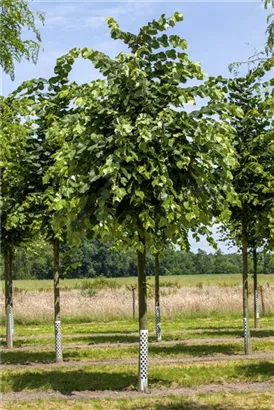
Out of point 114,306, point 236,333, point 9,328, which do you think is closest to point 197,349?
point 236,333

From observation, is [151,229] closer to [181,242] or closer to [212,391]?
[181,242]

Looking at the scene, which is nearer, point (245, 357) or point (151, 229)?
point (151, 229)

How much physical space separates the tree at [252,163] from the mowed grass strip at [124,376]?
268cm

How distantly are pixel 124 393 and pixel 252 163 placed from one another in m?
6.31

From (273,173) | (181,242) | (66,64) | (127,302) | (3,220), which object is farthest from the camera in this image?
(127,302)

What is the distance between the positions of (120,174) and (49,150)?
511 centimetres

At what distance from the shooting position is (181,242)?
1079 centimetres

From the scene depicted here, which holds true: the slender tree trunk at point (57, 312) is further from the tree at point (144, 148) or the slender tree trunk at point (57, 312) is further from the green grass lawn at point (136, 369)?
the tree at point (144, 148)

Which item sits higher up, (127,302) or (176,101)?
(176,101)

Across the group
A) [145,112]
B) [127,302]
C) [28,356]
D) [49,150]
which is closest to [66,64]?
[49,150]

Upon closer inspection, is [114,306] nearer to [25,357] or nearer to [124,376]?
[25,357]

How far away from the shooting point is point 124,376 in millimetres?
11500

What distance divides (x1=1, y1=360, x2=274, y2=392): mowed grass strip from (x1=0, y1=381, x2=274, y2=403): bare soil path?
0.79 feet

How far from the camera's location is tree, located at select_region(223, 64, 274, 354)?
14.4m
